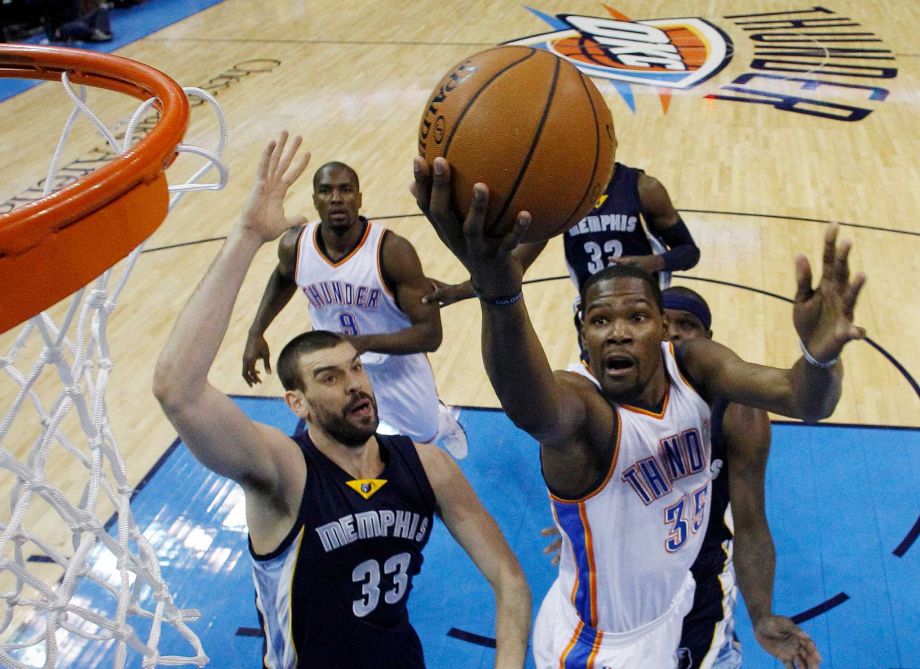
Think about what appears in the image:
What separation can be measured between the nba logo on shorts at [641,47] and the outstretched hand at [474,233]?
34.1 ft

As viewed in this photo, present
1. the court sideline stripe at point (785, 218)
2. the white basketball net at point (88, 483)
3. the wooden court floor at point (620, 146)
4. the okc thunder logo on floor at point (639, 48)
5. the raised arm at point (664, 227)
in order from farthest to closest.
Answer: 1. the okc thunder logo on floor at point (639, 48)
2. the court sideline stripe at point (785, 218)
3. the wooden court floor at point (620, 146)
4. the raised arm at point (664, 227)
5. the white basketball net at point (88, 483)

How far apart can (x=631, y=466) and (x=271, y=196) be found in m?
1.29

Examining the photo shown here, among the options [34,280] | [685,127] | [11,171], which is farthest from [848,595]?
[11,171]

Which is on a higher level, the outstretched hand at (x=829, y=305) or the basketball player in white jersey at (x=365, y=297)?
the outstretched hand at (x=829, y=305)

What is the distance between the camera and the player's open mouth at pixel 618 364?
8.56ft

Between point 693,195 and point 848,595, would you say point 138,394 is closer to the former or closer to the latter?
point 848,595

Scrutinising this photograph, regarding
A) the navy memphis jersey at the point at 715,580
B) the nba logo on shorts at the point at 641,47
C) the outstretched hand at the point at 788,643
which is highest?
the navy memphis jersey at the point at 715,580

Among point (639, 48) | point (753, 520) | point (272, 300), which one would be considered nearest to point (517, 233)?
point (753, 520)

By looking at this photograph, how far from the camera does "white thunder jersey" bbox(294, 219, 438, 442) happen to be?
4.67 metres

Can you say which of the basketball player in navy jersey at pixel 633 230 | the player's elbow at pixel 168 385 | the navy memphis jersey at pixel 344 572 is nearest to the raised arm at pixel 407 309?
the basketball player in navy jersey at pixel 633 230

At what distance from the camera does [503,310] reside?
195 cm

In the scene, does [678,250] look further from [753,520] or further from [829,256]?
[829,256]

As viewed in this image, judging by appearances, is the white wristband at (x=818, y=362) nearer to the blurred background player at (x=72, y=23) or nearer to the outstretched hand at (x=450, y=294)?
the outstretched hand at (x=450, y=294)

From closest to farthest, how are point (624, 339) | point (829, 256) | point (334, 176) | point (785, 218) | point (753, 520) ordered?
point (829, 256)
point (624, 339)
point (753, 520)
point (334, 176)
point (785, 218)
